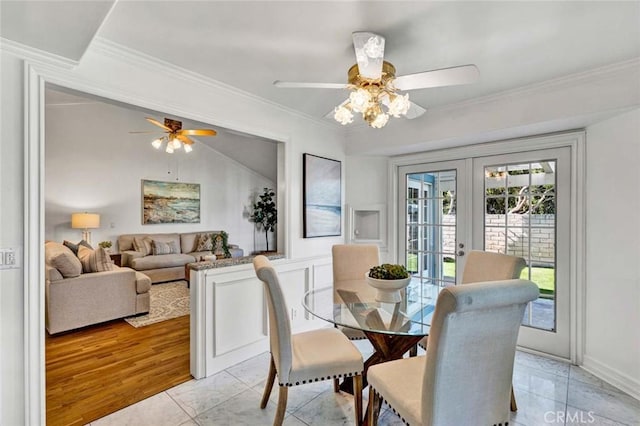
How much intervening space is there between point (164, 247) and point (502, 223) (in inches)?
233

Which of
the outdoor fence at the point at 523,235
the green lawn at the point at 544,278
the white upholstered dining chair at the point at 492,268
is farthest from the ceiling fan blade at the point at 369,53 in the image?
the green lawn at the point at 544,278

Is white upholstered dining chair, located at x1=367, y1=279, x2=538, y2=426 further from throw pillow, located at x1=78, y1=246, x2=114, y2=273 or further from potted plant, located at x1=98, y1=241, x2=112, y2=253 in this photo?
potted plant, located at x1=98, y1=241, x2=112, y2=253

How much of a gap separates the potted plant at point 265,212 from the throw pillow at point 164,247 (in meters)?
2.21

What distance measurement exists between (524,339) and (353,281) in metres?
1.79

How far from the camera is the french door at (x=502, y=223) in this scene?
2.71 metres

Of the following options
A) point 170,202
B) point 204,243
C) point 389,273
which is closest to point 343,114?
point 389,273

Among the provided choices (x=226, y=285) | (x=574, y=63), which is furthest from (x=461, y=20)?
(x=226, y=285)

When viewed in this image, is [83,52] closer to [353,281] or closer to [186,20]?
[186,20]

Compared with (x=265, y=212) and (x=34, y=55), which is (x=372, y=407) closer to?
(x=34, y=55)

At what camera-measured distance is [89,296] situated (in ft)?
11.1

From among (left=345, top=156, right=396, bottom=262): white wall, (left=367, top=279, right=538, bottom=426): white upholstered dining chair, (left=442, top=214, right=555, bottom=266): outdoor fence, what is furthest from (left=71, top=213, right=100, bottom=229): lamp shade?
(left=442, top=214, right=555, bottom=266): outdoor fence

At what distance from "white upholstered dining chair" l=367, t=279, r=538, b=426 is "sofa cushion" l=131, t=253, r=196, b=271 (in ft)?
18.0

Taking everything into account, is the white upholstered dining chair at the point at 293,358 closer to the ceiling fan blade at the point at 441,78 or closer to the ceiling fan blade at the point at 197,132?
the ceiling fan blade at the point at 441,78

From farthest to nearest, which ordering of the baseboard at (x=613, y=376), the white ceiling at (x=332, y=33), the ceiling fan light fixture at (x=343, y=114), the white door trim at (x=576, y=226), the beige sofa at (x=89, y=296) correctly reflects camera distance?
the beige sofa at (x=89, y=296) → the white door trim at (x=576, y=226) → the baseboard at (x=613, y=376) → the ceiling fan light fixture at (x=343, y=114) → the white ceiling at (x=332, y=33)
